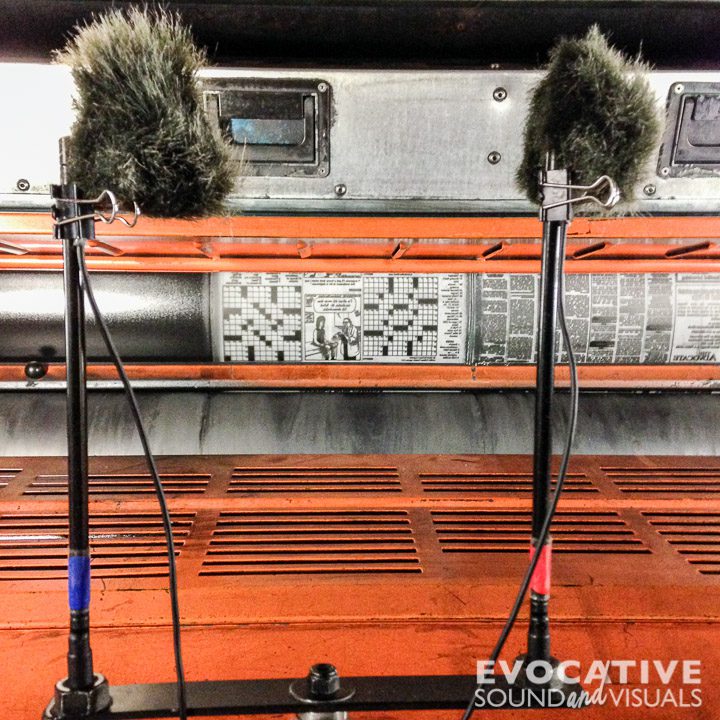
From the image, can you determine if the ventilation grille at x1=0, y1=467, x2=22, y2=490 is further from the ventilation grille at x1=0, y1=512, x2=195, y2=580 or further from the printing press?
the ventilation grille at x1=0, y1=512, x2=195, y2=580

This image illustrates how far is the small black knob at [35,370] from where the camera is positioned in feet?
5.62

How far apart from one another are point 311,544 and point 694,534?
0.75 m

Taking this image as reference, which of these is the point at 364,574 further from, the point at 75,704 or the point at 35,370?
the point at 35,370

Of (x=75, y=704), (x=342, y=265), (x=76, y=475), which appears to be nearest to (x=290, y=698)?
(x=75, y=704)

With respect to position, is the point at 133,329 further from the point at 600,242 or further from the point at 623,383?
the point at 623,383

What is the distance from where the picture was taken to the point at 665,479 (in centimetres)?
143

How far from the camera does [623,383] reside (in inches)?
72.5

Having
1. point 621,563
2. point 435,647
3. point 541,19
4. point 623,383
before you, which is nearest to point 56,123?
point 541,19

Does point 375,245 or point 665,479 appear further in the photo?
point 375,245

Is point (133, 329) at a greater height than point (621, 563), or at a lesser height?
greater

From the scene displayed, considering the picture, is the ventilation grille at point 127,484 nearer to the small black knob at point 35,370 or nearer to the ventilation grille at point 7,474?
the ventilation grille at point 7,474

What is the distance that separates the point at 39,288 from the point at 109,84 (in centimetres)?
116

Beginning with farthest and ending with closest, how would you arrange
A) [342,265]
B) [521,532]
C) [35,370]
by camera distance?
[35,370]
[342,265]
[521,532]

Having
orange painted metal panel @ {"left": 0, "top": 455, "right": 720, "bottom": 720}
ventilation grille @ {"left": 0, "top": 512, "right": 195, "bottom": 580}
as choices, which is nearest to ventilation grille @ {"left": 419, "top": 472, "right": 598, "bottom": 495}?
orange painted metal panel @ {"left": 0, "top": 455, "right": 720, "bottom": 720}
